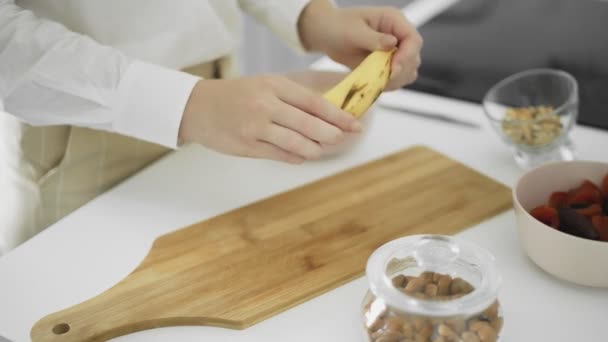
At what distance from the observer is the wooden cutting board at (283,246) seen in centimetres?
81

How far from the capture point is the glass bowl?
3.47ft

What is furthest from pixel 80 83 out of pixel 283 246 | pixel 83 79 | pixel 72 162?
pixel 283 246

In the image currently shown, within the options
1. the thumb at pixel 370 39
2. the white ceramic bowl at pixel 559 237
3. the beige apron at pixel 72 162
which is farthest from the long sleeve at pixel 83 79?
the white ceramic bowl at pixel 559 237

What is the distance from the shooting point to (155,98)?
0.90 m

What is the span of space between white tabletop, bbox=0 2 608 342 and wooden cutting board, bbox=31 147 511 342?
19mm

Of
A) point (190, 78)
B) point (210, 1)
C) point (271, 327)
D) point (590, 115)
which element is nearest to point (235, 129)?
point (190, 78)

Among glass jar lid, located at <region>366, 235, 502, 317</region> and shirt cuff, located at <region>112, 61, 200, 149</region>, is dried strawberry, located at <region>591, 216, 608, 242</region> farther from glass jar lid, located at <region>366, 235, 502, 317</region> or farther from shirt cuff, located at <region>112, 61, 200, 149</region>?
shirt cuff, located at <region>112, 61, 200, 149</region>

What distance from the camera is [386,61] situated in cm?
100

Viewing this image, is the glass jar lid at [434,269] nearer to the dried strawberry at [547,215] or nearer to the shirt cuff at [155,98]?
the dried strawberry at [547,215]

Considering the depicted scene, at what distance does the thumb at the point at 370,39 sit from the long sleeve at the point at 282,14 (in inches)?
5.4

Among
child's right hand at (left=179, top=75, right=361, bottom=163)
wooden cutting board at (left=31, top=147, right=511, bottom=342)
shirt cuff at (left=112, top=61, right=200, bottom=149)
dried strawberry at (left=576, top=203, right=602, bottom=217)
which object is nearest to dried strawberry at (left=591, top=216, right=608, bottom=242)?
dried strawberry at (left=576, top=203, right=602, bottom=217)

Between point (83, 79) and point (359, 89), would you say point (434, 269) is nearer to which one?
point (359, 89)

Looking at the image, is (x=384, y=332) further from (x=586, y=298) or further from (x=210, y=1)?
(x=210, y=1)

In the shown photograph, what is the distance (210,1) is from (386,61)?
307mm
